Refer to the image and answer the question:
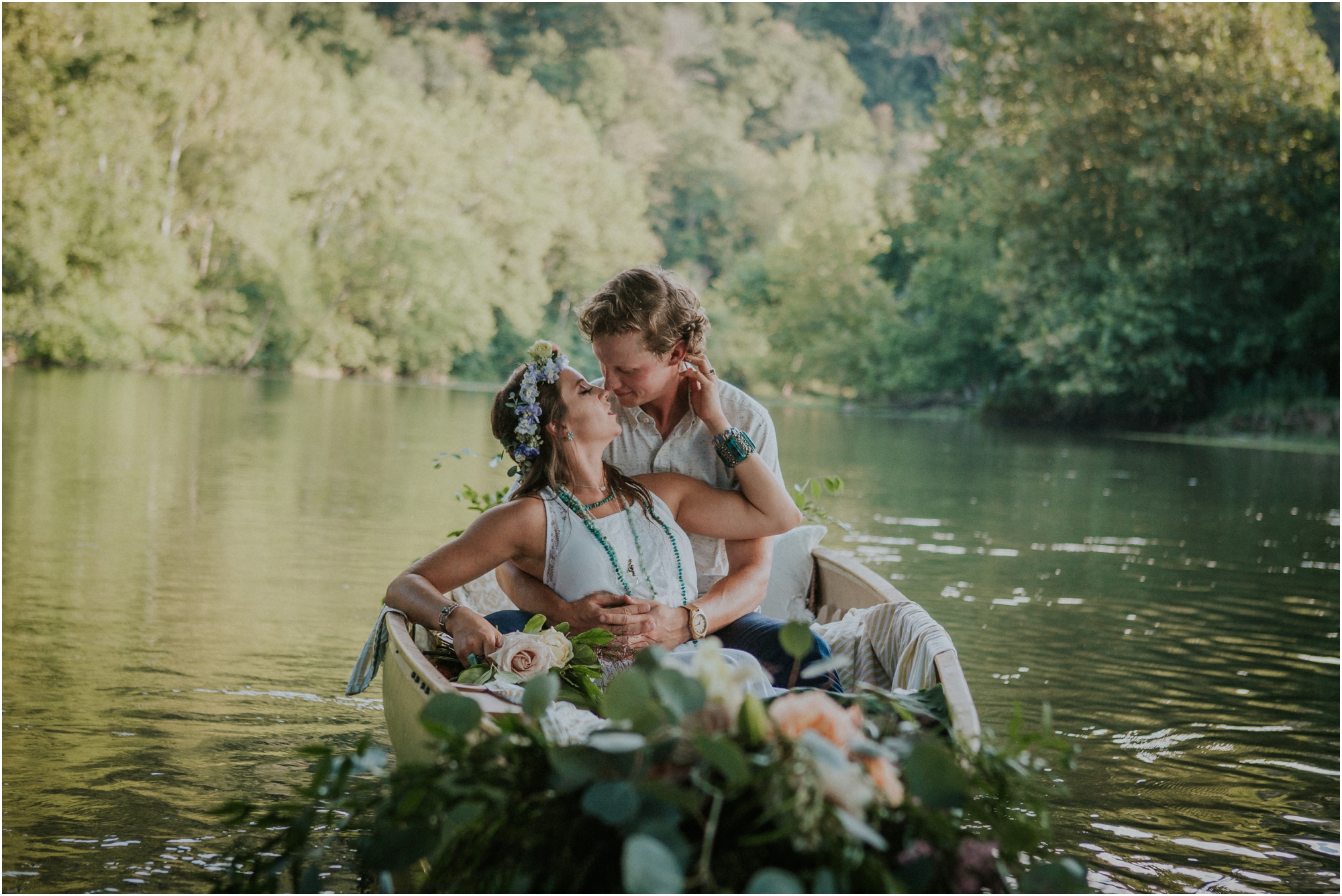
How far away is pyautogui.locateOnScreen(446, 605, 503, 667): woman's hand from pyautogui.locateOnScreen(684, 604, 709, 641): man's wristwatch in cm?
47

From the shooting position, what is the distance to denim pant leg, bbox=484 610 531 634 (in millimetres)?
3184

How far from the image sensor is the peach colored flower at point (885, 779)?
5.22 ft

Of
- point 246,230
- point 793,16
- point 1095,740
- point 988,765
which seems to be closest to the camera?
point 988,765

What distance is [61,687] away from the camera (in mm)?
4586

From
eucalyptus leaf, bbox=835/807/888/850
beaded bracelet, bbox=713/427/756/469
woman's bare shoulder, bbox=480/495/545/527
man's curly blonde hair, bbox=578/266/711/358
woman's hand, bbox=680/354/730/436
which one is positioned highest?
man's curly blonde hair, bbox=578/266/711/358

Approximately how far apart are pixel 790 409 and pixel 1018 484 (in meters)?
17.0

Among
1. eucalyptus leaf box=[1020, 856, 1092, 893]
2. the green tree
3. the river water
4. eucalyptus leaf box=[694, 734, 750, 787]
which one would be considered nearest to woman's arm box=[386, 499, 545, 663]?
the river water

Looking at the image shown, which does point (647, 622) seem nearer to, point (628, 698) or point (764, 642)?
point (764, 642)

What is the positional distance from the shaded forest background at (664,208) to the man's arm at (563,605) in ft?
67.0

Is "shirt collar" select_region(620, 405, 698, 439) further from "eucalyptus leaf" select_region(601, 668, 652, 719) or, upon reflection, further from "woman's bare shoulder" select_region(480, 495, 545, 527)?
"eucalyptus leaf" select_region(601, 668, 652, 719)

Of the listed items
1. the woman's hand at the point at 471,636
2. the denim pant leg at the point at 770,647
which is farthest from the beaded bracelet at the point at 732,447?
the woman's hand at the point at 471,636

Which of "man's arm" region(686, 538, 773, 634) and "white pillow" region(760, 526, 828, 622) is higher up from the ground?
"man's arm" region(686, 538, 773, 634)

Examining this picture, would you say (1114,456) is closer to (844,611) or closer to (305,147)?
(844,611)

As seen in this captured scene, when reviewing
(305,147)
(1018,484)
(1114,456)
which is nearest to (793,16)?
(305,147)
